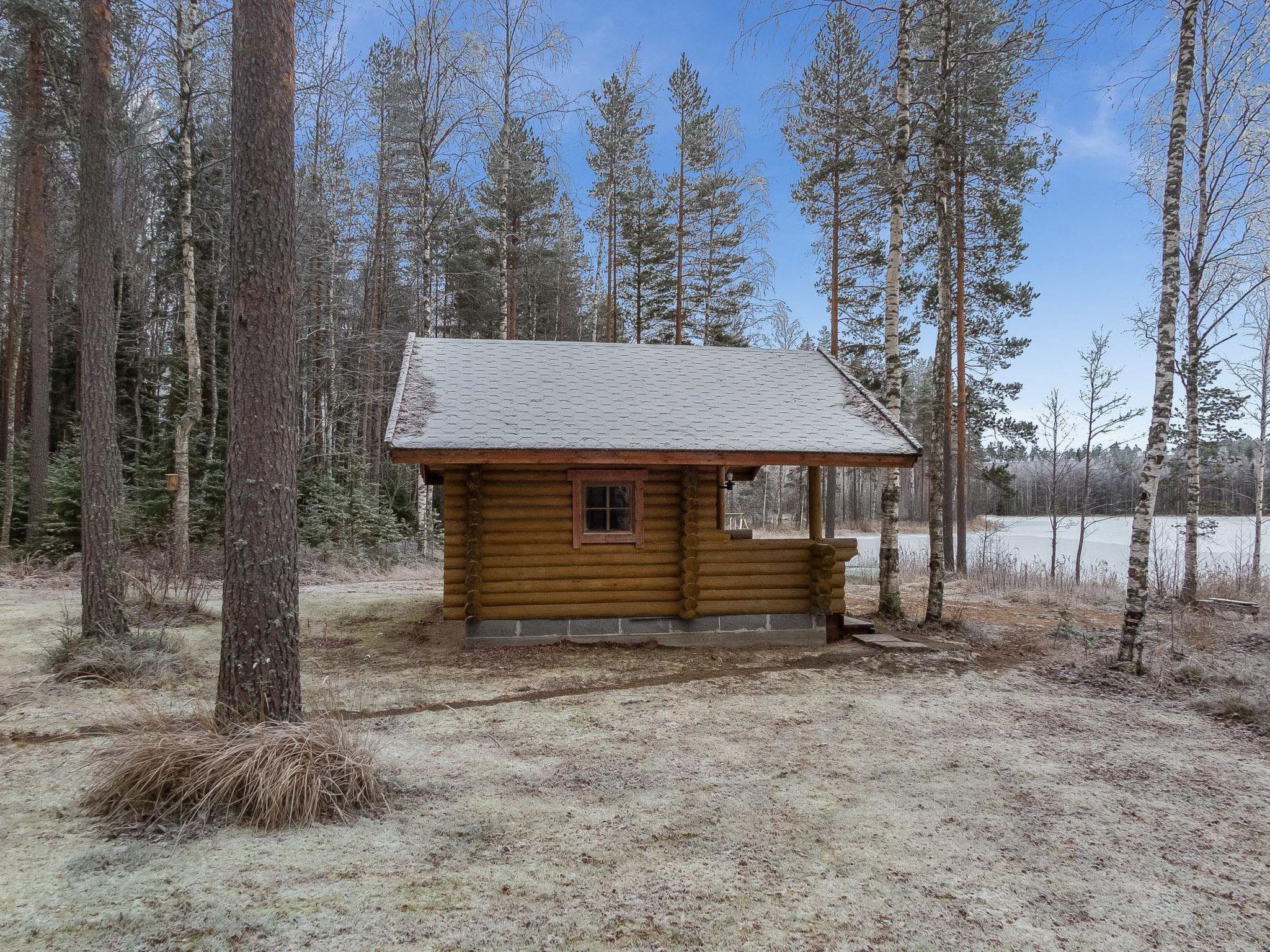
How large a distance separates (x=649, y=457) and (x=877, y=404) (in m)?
3.44

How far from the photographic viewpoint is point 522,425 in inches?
291

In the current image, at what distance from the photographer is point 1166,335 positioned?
632cm

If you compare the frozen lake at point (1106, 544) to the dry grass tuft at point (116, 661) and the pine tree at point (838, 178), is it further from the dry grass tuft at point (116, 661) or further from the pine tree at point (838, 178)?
the dry grass tuft at point (116, 661)

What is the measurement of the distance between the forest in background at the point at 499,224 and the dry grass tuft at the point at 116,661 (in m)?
4.75

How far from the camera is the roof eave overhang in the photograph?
264 inches

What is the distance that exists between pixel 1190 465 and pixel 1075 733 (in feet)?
27.7

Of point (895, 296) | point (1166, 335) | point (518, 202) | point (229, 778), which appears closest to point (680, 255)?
point (518, 202)

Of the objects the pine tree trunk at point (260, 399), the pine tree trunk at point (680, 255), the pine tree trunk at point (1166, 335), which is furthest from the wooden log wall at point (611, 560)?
the pine tree trunk at point (680, 255)

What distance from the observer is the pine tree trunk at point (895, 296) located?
27.9 ft

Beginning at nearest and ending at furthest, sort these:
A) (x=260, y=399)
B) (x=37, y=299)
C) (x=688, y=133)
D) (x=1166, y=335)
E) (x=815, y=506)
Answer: (x=260, y=399), (x=1166, y=335), (x=815, y=506), (x=37, y=299), (x=688, y=133)

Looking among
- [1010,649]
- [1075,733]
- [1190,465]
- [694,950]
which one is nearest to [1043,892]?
[694,950]

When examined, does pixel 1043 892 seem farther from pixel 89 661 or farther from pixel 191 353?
pixel 191 353

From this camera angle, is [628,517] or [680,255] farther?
[680,255]

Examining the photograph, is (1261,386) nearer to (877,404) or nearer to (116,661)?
(877,404)
